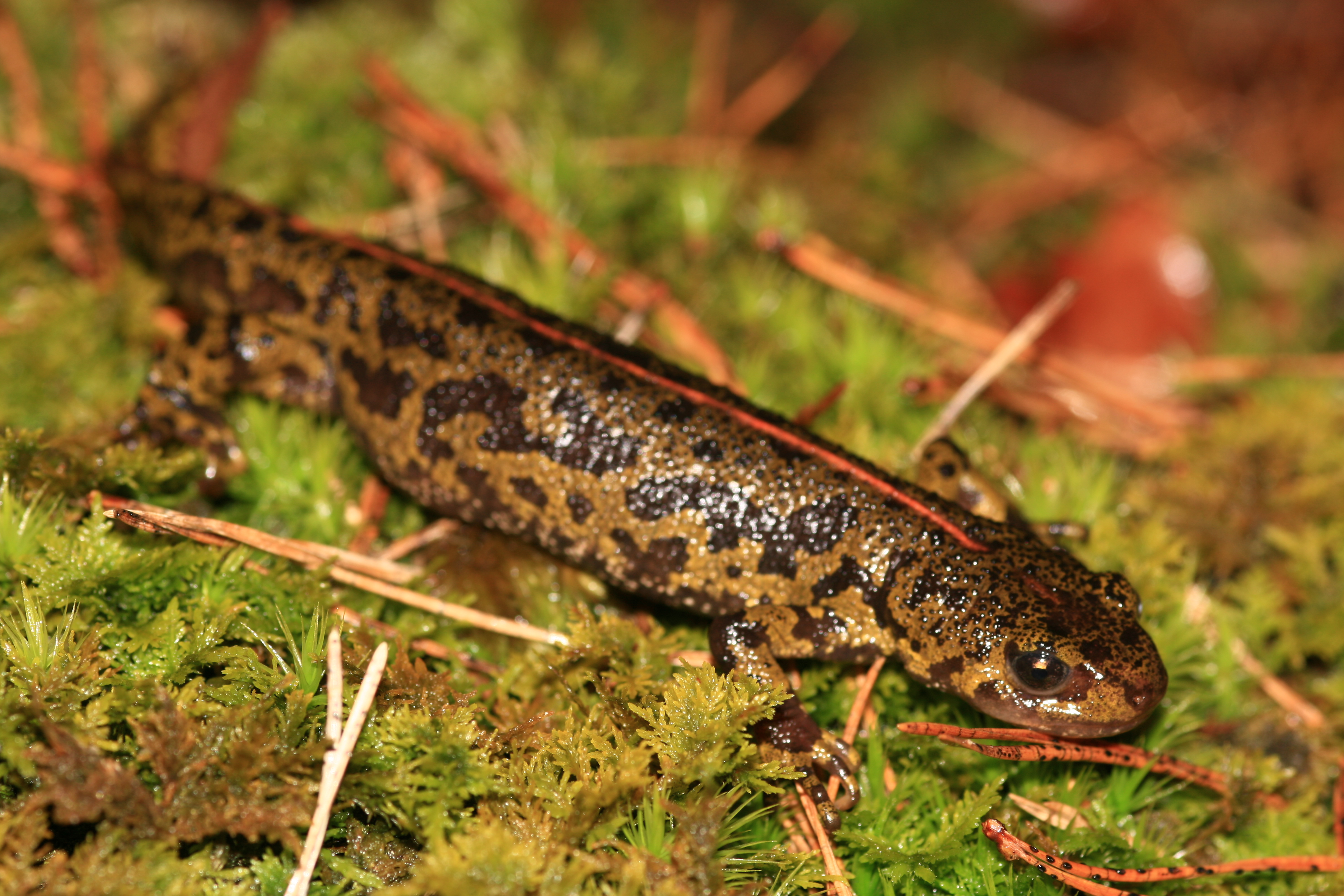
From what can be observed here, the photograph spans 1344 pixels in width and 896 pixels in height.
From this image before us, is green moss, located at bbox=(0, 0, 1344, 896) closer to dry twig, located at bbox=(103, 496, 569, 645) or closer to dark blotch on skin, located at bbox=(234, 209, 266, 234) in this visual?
dry twig, located at bbox=(103, 496, 569, 645)

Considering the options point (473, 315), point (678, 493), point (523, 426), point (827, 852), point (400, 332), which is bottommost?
point (827, 852)

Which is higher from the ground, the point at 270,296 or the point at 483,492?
the point at 270,296

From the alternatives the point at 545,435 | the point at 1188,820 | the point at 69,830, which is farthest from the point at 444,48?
the point at 1188,820

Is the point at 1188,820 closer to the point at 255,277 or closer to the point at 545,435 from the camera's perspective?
the point at 545,435

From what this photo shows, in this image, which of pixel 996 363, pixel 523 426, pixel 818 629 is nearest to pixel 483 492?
pixel 523 426

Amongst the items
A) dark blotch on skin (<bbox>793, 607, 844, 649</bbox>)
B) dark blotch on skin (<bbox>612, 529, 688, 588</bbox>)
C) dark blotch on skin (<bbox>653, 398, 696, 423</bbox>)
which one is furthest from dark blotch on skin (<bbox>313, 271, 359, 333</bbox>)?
dark blotch on skin (<bbox>793, 607, 844, 649</bbox>)

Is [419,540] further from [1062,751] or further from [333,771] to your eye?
[1062,751]
